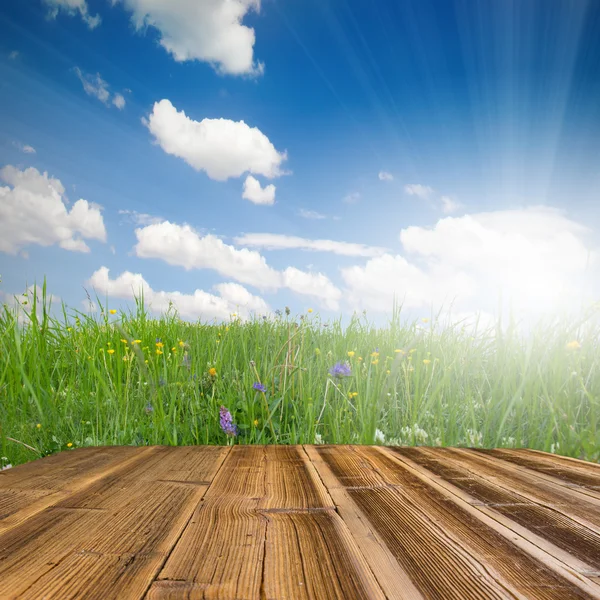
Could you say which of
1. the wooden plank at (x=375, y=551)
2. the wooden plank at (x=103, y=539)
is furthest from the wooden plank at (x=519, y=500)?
the wooden plank at (x=103, y=539)

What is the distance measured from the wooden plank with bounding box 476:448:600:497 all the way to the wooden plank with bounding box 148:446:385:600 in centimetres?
90

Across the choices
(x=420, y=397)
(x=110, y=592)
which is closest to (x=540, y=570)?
(x=110, y=592)

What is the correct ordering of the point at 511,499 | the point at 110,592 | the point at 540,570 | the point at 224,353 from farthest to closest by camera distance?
the point at 224,353, the point at 511,499, the point at 540,570, the point at 110,592

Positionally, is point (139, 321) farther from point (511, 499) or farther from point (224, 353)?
point (511, 499)

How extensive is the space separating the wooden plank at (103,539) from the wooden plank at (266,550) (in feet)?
0.14

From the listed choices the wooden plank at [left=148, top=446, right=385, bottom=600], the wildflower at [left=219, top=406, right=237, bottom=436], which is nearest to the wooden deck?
the wooden plank at [left=148, top=446, right=385, bottom=600]

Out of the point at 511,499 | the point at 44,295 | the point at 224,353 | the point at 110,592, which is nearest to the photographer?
the point at 110,592

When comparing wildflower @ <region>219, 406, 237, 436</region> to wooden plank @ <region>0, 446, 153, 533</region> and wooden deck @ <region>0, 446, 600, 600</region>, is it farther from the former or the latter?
wooden deck @ <region>0, 446, 600, 600</region>

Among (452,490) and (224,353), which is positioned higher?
(224,353)

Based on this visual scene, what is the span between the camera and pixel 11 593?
2.70ft

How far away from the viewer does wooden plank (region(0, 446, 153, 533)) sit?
1.26m

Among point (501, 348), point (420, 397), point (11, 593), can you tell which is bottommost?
point (11, 593)

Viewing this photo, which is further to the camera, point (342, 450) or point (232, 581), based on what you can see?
point (342, 450)

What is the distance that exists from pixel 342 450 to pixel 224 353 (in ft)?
6.48
